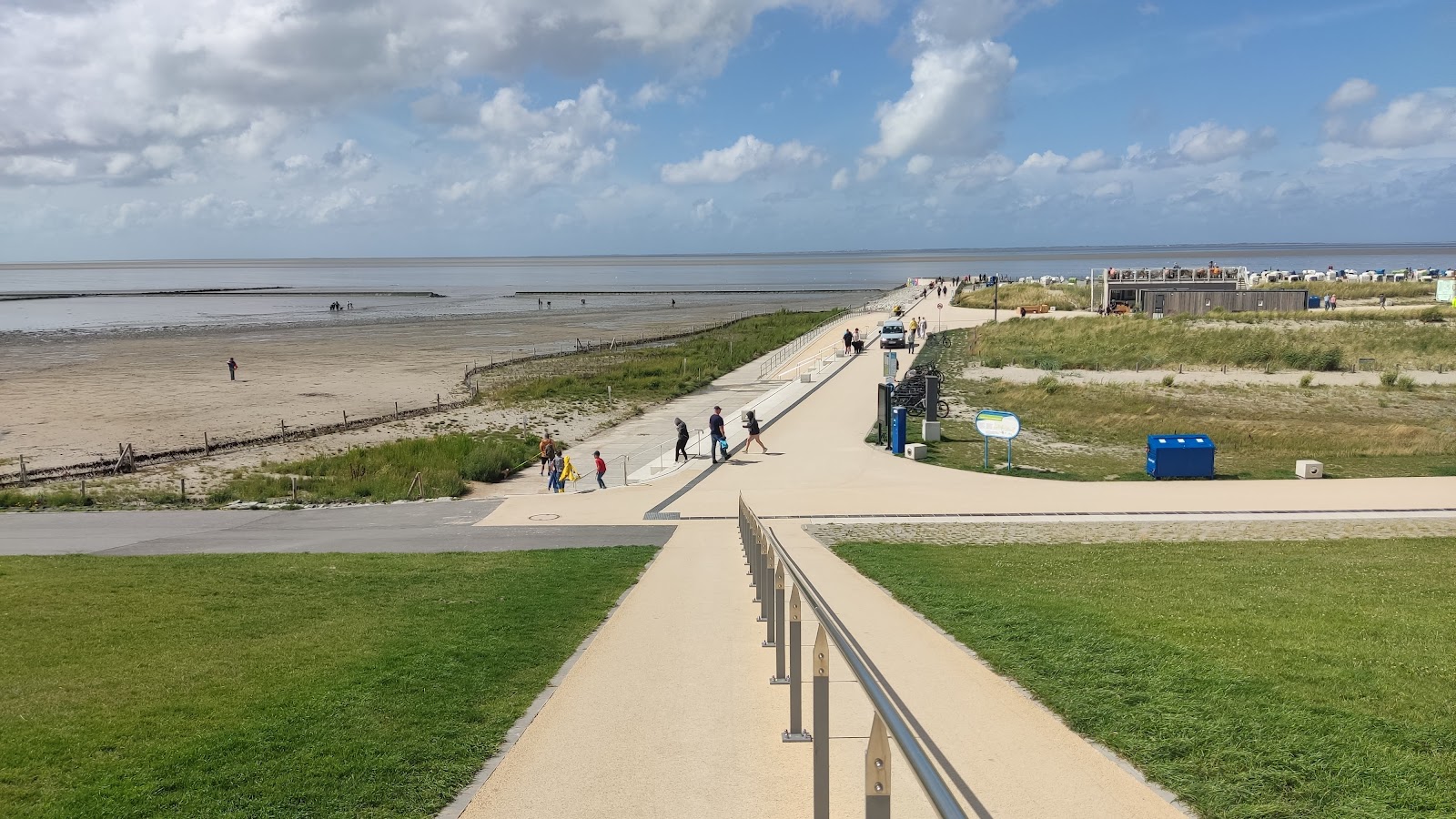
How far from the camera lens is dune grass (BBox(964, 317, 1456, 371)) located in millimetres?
44469

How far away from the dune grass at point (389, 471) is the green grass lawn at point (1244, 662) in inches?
533

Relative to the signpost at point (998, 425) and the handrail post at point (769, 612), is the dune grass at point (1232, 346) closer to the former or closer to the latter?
the signpost at point (998, 425)

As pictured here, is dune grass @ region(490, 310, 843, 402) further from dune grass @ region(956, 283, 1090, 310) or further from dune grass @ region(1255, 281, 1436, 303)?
dune grass @ region(1255, 281, 1436, 303)

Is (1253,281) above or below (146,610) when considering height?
above

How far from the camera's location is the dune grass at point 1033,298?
280 ft

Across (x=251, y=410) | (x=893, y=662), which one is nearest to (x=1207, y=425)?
(x=893, y=662)

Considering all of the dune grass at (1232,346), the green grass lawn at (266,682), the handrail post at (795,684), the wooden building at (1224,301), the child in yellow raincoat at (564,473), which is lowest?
the child in yellow raincoat at (564,473)

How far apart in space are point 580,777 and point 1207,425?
27317 mm

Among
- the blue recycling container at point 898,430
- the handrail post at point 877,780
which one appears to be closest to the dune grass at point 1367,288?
the blue recycling container at point 898,430

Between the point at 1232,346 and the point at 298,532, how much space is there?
44007 mm

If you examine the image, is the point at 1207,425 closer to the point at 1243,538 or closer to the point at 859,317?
the point at 1243,538

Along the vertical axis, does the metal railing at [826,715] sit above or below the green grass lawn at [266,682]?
above

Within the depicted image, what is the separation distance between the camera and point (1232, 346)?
47188mm

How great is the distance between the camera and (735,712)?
6555mm
